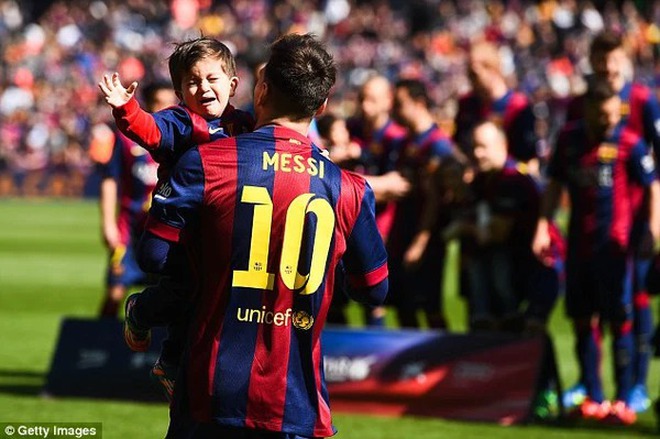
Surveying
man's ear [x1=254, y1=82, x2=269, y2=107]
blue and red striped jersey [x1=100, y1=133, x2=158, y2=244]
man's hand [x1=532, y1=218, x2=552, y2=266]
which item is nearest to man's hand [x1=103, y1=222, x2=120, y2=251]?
blue and red striped jersey [x1=100, y1=133, x2=158, y2=244]

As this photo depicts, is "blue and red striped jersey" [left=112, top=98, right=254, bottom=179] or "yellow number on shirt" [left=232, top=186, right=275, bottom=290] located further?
"blue and red striped jersey" [left=112, top=98, right=254, bottom=179]

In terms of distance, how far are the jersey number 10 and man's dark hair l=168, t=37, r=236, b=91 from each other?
67 centimetres

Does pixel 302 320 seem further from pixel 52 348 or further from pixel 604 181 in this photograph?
pixel 52 348

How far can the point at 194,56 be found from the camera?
15.1ft

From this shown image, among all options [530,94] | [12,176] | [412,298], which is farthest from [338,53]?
[412,298]

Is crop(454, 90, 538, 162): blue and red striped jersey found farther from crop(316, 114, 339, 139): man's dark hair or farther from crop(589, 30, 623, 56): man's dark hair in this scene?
crop(589, 30, 623, 56): man's dark hair

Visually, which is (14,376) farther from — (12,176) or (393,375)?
(12,176)

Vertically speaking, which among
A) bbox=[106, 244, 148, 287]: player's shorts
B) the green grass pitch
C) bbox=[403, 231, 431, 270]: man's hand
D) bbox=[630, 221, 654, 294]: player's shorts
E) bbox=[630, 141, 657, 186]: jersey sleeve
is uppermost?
bbox=[630, 141, 657, 186]: jersey sleeve

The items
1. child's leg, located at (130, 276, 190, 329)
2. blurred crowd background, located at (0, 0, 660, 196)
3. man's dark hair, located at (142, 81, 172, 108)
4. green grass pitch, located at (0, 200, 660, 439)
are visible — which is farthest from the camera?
blurred crowd background, located at (0, 0, 660, 196)

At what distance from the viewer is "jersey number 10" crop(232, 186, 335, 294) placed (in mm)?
4141

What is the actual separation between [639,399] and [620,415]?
556mm

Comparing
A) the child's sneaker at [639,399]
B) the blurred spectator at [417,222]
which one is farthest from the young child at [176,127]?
the blurred spectator at [417,222]

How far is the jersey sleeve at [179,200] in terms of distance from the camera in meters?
4.13

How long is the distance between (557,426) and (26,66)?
107ft
